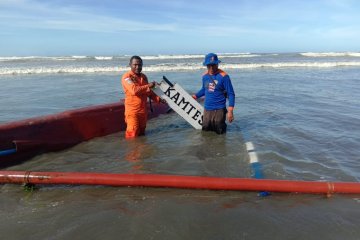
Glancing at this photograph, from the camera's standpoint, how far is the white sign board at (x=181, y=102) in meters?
6.75

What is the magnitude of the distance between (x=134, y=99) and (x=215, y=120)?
1.64 metres

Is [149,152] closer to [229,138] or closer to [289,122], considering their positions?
[229,138]

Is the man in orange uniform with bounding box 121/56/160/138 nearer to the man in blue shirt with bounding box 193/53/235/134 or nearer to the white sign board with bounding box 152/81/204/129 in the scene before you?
the white sign board with bounding box 152/81/204/129

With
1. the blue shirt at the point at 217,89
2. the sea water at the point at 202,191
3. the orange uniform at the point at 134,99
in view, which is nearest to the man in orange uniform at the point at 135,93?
the orange uniform at the point at 134,99

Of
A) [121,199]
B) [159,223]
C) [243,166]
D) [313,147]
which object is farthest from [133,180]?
[313,147]

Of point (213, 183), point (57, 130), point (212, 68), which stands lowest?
point (213, 183)

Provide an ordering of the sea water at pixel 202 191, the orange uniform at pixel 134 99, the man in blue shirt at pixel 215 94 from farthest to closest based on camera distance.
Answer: the man in blue shirt at pixel 215 94
the orange uniform at pixel 134 99
the sea water at pixel 202 191

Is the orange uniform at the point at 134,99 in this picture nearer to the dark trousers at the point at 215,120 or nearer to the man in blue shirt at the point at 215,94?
the man in blue shirt at the point at 215,94

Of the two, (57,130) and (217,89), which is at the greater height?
(217,89)

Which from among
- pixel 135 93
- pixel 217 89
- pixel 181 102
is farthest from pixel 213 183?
pixel 181 102

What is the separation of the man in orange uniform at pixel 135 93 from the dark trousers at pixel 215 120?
1.22 m

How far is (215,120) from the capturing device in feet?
21.9

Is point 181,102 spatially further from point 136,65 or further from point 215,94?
point 136,65

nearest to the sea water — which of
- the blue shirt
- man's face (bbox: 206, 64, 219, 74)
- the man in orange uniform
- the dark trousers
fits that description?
the dark trousers
